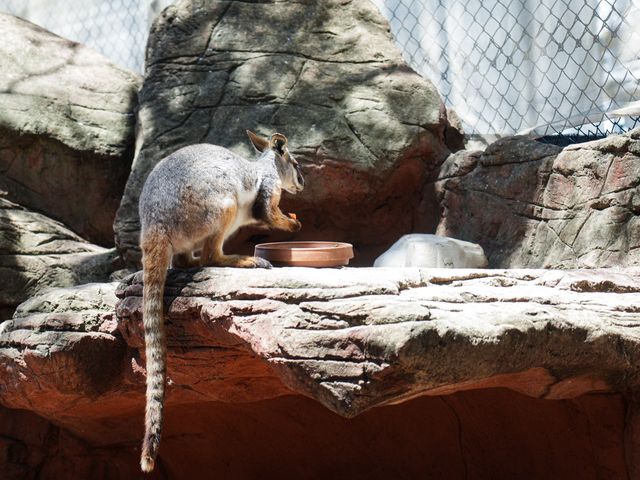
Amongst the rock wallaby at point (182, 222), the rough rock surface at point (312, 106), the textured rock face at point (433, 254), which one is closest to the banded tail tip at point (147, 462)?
the rock wallaby at point (182, 222)

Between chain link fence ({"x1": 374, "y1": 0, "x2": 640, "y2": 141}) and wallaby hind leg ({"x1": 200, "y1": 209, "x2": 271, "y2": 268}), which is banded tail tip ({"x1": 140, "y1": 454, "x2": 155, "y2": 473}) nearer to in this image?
wallaby hind leg ({"x1": 200, "y1": 209, "x2": 271, "y2": 268})

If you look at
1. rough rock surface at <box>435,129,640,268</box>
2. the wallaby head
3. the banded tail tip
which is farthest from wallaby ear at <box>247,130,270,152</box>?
the banded tail tip

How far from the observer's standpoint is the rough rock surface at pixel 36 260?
22.9 ft

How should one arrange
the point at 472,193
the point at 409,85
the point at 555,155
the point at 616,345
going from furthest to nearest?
the point at 409,85 → the point at 472,193 → the point at 555,155 → the point at 616,345

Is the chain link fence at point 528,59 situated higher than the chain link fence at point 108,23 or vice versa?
the chain link fence at point 108,23

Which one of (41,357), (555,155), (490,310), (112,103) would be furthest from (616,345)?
(112,103)

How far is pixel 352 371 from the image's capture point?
3502 mm

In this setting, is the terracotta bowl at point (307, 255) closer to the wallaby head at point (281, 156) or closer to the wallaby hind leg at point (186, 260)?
the wallaby hind leg at point (186, 260)

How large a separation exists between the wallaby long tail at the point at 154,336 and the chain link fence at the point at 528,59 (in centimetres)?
377

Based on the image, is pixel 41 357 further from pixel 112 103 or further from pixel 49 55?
pixel 49 55

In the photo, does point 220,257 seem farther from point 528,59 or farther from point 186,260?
point 528,59

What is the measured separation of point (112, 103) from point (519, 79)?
3819mm

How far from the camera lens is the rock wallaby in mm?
4273

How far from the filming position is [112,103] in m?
8.13
